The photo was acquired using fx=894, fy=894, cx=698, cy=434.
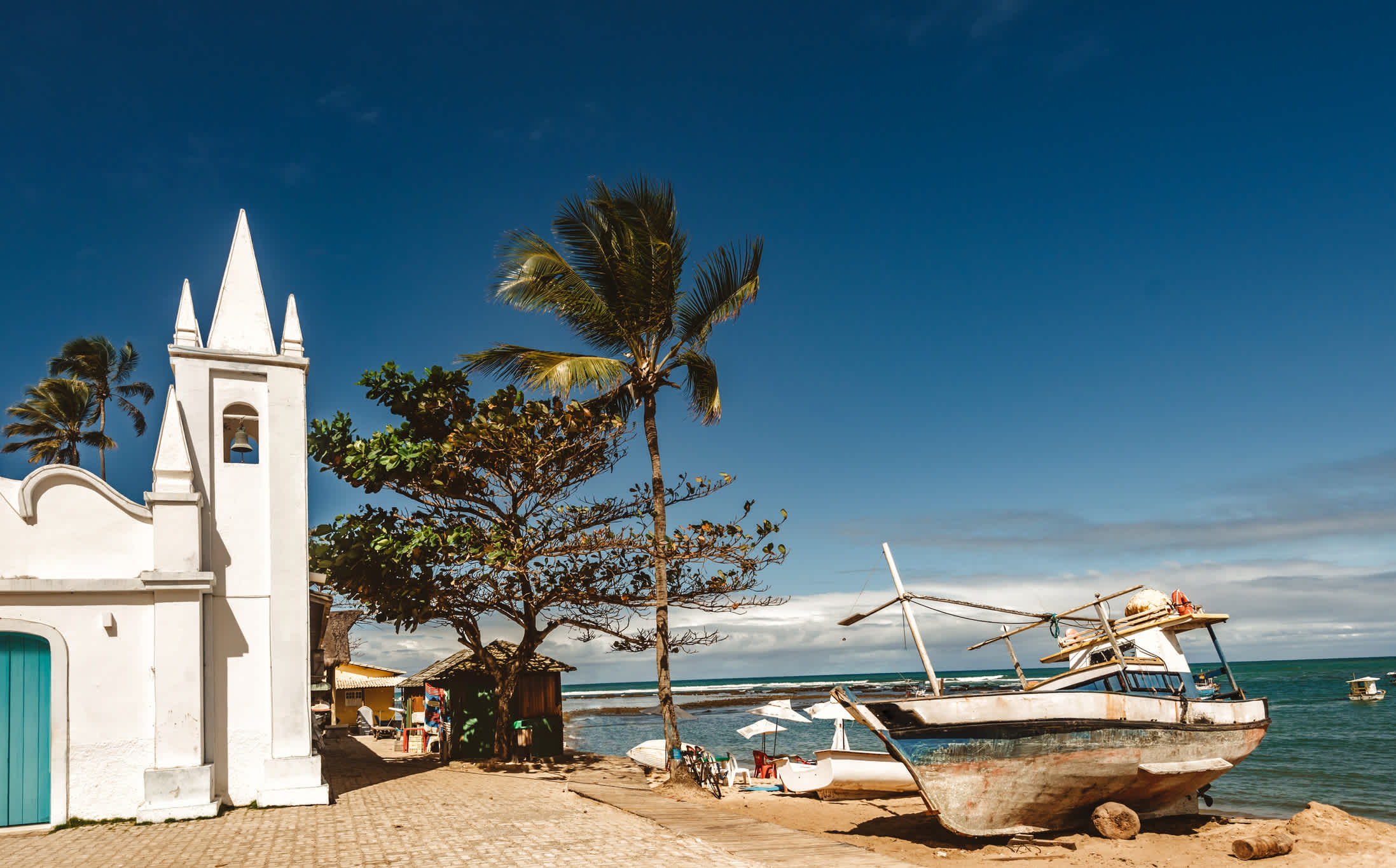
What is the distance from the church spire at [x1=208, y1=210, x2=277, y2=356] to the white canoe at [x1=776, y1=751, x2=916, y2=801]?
13.9 m

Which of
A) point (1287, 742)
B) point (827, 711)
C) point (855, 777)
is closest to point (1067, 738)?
point (855, 777)

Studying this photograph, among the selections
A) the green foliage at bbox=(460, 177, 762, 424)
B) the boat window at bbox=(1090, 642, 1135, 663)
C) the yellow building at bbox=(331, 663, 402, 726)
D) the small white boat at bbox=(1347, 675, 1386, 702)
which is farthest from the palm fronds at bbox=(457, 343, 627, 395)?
the small white boat at bbox=(1347, 675, 1386, 702)

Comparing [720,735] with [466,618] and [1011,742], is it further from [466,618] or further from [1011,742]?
[1011,742]

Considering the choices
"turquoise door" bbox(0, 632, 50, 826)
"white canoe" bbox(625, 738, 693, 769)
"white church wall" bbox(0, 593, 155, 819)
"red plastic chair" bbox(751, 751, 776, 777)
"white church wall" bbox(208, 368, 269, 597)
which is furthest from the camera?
"white canoe" bbox(625, 738, 693, 769)

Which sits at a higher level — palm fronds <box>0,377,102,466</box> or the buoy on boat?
palm fronds <box>0,377,102,466</box>

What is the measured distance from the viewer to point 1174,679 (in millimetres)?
16297

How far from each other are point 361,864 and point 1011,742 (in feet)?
29.3

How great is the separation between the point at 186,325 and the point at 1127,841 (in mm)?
16626

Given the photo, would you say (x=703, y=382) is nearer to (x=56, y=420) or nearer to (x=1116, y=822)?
(x=1116, y=822)

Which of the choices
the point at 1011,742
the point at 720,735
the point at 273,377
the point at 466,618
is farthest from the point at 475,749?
the point at 720,735

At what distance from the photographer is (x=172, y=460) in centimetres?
1268

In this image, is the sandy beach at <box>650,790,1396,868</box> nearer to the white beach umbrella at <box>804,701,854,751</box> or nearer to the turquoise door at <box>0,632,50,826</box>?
the white beach umbrella at <box>804,701,854,751</box>

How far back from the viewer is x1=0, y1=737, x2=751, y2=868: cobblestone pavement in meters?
9.69

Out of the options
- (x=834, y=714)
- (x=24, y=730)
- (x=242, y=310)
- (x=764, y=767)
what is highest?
(x=242, y=310)
